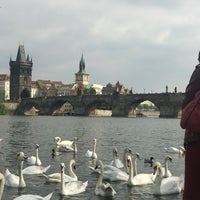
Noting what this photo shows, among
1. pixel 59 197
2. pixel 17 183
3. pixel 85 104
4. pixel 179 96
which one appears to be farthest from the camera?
pixel 85 104

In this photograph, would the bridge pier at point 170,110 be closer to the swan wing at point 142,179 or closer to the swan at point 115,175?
the swan at point 115,175

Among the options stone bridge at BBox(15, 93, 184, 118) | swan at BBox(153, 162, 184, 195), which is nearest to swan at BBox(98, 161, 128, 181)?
swan at BBox(153, 162, 184, 195)

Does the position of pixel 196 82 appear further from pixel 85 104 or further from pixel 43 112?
pixel 43 112

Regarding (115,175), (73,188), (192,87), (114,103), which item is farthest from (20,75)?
(192,87)

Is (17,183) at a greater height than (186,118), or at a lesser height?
lesser

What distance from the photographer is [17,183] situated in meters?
12.5

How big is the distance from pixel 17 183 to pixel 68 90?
186 metres

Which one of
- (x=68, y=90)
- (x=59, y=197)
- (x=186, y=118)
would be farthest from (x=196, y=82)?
(x=68, y=90)

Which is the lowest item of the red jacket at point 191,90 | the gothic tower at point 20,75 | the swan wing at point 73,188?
the swan wing at point 73,188

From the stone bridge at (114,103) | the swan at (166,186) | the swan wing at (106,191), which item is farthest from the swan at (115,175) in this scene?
the stone bridge at (114,103)

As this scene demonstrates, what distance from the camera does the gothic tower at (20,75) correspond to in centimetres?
16762

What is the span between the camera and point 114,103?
388 feet

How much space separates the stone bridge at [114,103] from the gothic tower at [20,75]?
31.2m

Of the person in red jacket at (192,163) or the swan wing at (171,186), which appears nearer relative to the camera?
the person in red jacket at (192,163)
